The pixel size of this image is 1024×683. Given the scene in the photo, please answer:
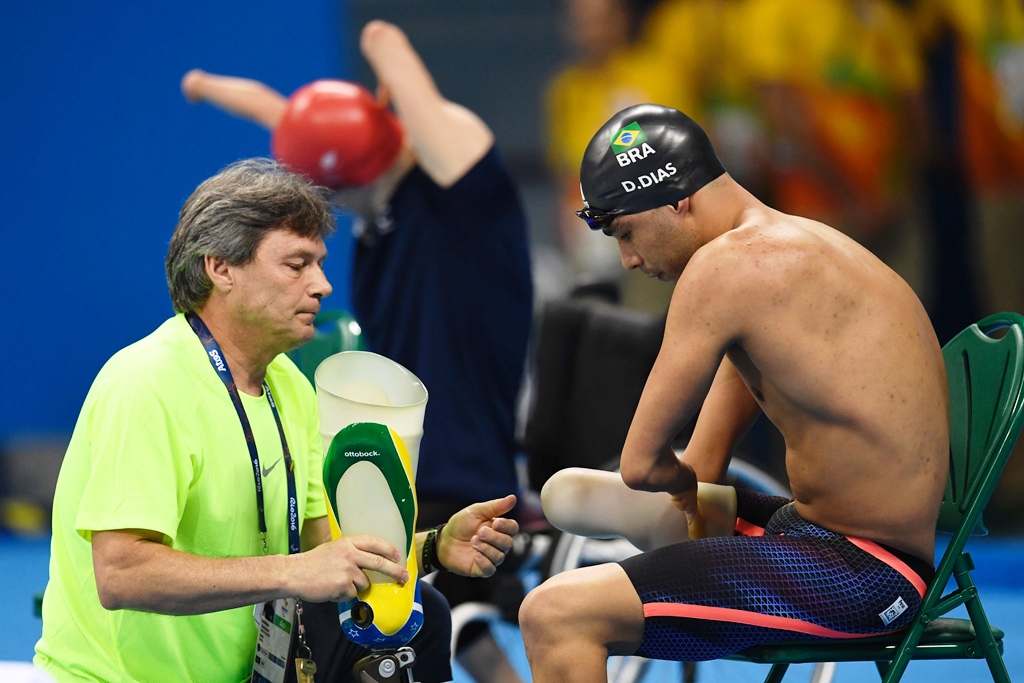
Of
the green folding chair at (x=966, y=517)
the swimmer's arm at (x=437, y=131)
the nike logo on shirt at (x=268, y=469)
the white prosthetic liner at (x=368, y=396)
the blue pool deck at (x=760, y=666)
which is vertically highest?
the swimmer's arm at (x=437, y=131)

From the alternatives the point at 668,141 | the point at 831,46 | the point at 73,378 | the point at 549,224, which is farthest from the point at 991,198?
the point at 73,378

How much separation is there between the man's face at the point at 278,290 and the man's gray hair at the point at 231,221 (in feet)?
0.06

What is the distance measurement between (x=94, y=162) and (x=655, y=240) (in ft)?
15.7

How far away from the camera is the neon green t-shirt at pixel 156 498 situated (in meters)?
1.85

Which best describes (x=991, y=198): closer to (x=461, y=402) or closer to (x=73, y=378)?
(x=461, y=402)

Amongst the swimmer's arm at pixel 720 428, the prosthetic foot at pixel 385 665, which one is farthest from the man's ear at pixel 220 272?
the swimmer's arm at pixel 720 428

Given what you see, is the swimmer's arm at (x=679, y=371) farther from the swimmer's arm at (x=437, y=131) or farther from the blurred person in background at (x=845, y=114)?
the blurred person in background at (x=845, y=114)

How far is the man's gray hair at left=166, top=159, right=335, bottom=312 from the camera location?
204cm

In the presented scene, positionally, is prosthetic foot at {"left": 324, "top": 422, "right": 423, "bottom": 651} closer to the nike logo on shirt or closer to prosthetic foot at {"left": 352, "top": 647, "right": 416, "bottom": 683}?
prosthetic foot at {"left": 352, "top": 647, "right": 416, "bottom": 683}

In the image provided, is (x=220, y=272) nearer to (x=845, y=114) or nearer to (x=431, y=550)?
(x=431, y=550)

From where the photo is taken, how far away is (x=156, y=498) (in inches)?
72.4

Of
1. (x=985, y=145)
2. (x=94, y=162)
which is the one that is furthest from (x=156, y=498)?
(x=94, y=162)

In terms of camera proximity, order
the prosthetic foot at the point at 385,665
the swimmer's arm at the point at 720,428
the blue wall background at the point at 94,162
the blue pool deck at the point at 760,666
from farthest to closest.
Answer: the blue wall background at the point at 94,162 → the blue pool deck at the point at 760,666 → the swimmer's arm at the point at 720,428 → the prosthetic foot at the point at 385,665

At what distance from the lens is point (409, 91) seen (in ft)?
10.9
